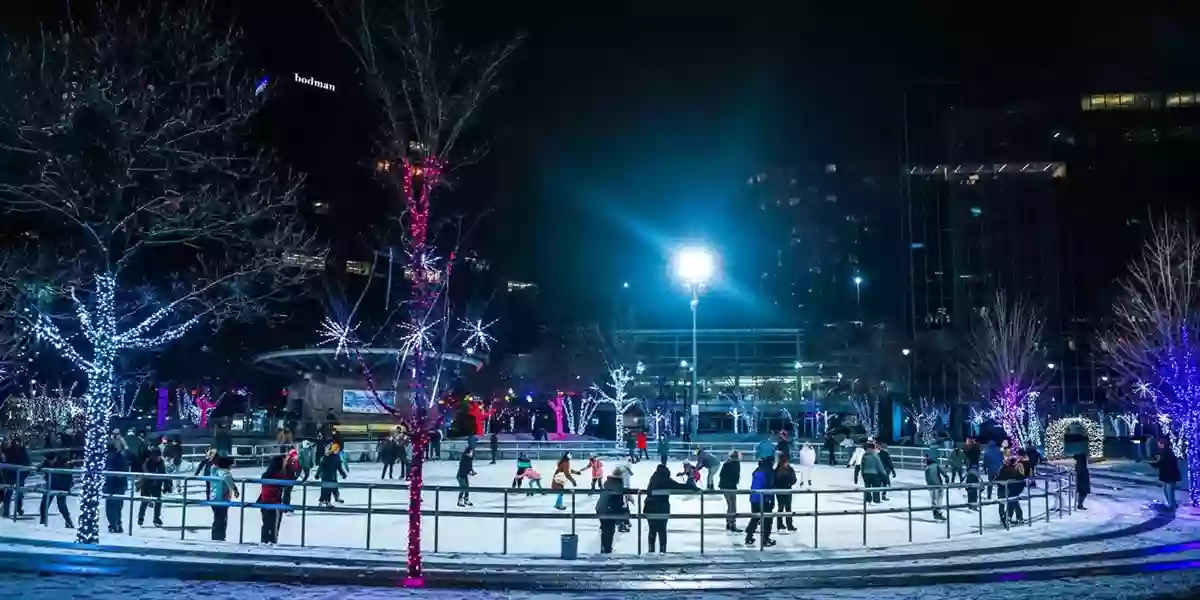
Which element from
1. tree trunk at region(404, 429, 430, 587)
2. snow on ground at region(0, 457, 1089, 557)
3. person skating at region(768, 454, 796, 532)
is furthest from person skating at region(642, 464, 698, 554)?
tree trunk at region(404, 429, 430, 587)

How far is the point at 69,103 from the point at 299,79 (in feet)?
399

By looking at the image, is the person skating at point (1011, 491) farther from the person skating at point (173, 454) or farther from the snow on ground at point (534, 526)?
the person skating at point (173, 454)

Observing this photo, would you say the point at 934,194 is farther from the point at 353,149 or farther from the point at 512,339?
the point at 353,149

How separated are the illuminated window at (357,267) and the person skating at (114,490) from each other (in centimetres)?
9804

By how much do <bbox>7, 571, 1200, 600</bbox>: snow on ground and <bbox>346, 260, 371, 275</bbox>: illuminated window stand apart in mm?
105782

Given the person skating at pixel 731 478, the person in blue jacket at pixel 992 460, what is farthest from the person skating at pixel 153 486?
the person in blue jacket at pixel 992 460

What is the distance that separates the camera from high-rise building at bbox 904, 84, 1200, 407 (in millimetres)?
87062

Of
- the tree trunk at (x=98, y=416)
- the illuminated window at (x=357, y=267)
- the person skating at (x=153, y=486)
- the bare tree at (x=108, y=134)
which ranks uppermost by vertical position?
the illuminated window at (x=357, y=267)

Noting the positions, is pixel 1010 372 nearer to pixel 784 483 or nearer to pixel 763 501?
pixel 784 483

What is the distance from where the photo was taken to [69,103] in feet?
49.9

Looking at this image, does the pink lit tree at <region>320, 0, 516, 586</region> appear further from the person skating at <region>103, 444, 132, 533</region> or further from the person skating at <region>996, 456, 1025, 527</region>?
the person skating at <region>996, 456, 1025, 527</region>

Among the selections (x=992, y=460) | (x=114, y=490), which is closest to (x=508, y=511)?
(x=114, y=490)

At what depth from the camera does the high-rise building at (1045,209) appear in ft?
286

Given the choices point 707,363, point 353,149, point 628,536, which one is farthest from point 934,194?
point 628,536
